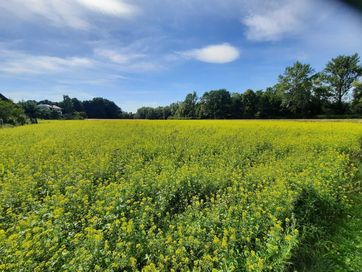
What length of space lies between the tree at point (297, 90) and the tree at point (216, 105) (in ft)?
60.9

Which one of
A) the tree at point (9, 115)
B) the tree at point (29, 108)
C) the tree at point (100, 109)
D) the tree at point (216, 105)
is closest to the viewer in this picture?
the tree at point (9, 115)

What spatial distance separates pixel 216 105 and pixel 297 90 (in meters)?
25.4

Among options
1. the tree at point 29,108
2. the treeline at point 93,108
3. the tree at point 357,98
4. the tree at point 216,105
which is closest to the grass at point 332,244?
the tree at point 357,98

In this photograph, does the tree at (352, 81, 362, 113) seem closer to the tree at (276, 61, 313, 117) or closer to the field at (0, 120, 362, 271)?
the tree at (276, 61, 313, 117)

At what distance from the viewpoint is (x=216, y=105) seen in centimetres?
8069

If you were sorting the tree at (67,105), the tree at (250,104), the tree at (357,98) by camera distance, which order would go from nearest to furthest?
the tree at (357,98) < the tree at (250,104) < the tree at (67,105)

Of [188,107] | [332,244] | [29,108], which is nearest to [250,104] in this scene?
[188,107]

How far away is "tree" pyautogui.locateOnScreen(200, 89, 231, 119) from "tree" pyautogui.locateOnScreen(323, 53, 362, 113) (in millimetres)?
28819

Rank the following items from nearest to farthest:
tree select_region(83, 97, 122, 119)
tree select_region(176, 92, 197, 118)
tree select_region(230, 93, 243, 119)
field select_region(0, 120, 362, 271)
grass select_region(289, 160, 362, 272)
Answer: field select_region(0, 120, 362, 271) → grass select_region(289, 160, 362, 272) → tree select_region(230, 93, 243, 119) → tree select_region(176, 92, 197, 118) → tree select_region(83, 97, 122, 119)

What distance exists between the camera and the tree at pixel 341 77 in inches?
2409

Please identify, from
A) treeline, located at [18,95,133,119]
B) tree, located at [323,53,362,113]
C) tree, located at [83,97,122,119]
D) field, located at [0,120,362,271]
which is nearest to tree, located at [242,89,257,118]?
tree, located at [323,53,362,113]

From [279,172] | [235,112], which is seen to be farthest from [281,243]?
[235,112]

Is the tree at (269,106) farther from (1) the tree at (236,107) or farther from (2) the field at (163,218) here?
(2) the field at (163,218)

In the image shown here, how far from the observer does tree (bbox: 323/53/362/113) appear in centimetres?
6119
